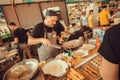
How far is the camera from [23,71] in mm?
1729

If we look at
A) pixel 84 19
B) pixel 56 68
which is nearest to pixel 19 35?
pixel 84 19

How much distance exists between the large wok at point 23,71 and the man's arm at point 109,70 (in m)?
0.89

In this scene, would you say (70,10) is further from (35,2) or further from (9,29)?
(9,29)

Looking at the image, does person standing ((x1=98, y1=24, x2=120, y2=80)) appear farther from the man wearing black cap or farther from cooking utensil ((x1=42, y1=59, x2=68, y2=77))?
the man wearing black cap

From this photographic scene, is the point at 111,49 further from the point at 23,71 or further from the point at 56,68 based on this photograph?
the point at 23,71

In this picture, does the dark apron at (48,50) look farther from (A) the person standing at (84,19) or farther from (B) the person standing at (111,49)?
(A) the person standing at (84,19)

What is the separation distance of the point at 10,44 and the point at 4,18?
1.08 m

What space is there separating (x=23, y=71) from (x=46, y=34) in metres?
1.27

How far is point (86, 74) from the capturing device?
1629 mm

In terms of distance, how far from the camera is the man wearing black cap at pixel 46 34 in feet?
8.68

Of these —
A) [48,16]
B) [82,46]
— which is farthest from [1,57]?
[82,46]

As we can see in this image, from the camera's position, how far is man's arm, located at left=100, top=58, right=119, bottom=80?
876 millimetres

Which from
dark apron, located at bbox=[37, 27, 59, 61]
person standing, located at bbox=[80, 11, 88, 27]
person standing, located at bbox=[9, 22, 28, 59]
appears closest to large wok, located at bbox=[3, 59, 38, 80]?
dark apron, located at bbox=[37, 27, 59, 61]

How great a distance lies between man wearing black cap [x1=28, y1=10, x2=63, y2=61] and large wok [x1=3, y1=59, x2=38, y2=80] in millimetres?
770
